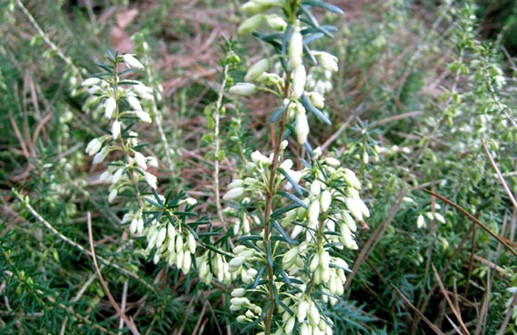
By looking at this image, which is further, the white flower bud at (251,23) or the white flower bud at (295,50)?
the white flower bud at (251,23)

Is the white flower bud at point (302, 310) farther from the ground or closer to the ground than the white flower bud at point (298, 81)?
closer to the ground

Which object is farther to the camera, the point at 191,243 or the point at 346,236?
the point at 191,243

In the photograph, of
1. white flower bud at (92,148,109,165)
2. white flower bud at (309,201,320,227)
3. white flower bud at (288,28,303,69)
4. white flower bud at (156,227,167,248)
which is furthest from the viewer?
white flower bud at (92,148,109,165)

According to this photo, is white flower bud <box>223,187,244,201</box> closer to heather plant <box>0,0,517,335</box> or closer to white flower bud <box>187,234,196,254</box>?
heather plant <box>0,0,517,335</box>

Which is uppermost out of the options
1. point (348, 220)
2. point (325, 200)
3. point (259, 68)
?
point (259, 68)

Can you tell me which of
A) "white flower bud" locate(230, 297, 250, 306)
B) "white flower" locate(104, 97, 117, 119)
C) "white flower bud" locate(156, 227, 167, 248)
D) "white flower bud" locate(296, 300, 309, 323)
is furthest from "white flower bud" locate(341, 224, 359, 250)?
"white flower" locate(104, 97, 117, 119)

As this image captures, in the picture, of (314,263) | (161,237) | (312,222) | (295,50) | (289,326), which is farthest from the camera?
(161,237)

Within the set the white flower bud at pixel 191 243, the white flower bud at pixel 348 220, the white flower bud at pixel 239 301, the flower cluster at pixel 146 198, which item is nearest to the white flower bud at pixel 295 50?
the white flower bud at pixel 348 220

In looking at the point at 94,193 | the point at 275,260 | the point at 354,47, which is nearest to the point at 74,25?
the point at 94,193

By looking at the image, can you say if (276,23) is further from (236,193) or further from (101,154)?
(101,154)

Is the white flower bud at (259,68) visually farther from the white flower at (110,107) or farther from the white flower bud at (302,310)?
the white flower bud at (302,310)

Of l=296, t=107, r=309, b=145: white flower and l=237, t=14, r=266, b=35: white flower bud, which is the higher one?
l=237, t=14, r=266, b=35: white flower bud

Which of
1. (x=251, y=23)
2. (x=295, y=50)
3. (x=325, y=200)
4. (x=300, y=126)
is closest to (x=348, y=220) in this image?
(x=325, y=200)

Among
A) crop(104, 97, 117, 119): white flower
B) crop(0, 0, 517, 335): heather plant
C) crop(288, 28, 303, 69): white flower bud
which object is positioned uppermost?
crop(288, 28, 303, 69): white flower bud
